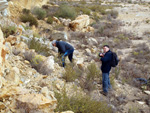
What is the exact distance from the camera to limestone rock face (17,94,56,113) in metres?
2.14

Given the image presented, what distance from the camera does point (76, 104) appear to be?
275 cm

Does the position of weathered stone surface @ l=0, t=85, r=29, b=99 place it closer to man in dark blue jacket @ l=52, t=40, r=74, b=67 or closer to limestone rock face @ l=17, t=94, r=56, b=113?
limestone rock face @ l=17, t=94, r=56, b=113

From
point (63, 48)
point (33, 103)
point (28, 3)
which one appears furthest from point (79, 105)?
point (28, 3)

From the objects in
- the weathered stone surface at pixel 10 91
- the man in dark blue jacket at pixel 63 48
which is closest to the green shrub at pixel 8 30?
the man in dark blue jacket at pixel 63 48

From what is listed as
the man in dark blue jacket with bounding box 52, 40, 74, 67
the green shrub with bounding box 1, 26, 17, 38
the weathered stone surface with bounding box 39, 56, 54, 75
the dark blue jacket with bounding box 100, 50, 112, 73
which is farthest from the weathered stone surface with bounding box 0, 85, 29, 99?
the green shrub with bounding box 1, 26, 17, 38

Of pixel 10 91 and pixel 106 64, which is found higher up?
pixel 10 91

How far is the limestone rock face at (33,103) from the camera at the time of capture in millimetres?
2145

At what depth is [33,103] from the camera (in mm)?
2172

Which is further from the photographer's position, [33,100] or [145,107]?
[145,107]

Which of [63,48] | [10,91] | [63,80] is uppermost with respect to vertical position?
[63,48]

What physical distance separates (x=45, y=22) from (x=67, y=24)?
204 cm

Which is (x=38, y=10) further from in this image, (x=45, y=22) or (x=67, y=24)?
(x=67, y=24)

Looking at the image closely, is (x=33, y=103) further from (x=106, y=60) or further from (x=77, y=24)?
(x=77, y=24)

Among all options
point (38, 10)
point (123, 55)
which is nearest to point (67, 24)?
point (38, 10)
